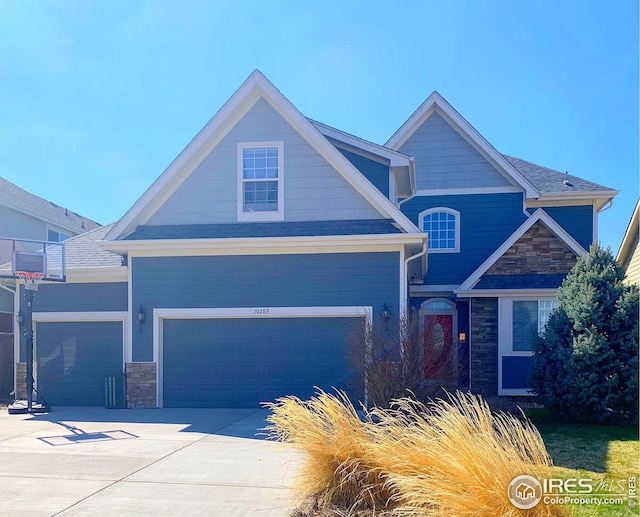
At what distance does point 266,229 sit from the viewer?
1152 centimetres

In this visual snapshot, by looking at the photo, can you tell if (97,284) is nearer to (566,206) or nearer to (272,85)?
(272,85)

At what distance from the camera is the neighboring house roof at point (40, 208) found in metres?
20.6

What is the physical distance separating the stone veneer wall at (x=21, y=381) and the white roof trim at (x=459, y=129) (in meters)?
12.2

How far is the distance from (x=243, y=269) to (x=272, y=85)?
14.0 ft

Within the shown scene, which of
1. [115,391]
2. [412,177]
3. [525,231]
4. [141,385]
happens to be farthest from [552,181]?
[115,391]

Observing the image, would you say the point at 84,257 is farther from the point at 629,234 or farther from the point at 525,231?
the point at 629,234

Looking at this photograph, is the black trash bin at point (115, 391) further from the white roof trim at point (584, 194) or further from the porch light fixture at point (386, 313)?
the white roof trim at point (584, 194)

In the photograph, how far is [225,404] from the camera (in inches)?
451

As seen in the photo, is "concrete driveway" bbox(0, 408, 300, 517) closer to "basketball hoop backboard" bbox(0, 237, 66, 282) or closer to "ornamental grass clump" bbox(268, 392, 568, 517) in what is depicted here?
"ornamental grass clump" bbox(268, 392, 568, 517)

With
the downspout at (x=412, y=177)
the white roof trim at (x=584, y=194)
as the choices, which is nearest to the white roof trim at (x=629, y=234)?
the white roof trim at (x=584, y=194)

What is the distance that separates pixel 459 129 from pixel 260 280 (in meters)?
8.97

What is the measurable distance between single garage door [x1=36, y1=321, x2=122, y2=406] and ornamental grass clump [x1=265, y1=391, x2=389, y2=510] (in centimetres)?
822

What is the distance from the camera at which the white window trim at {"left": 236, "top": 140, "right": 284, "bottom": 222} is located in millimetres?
11828

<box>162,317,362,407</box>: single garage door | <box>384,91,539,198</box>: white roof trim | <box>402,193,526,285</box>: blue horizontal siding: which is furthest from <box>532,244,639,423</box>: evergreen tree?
<box>384,91,539,198</box>: white roof trim
